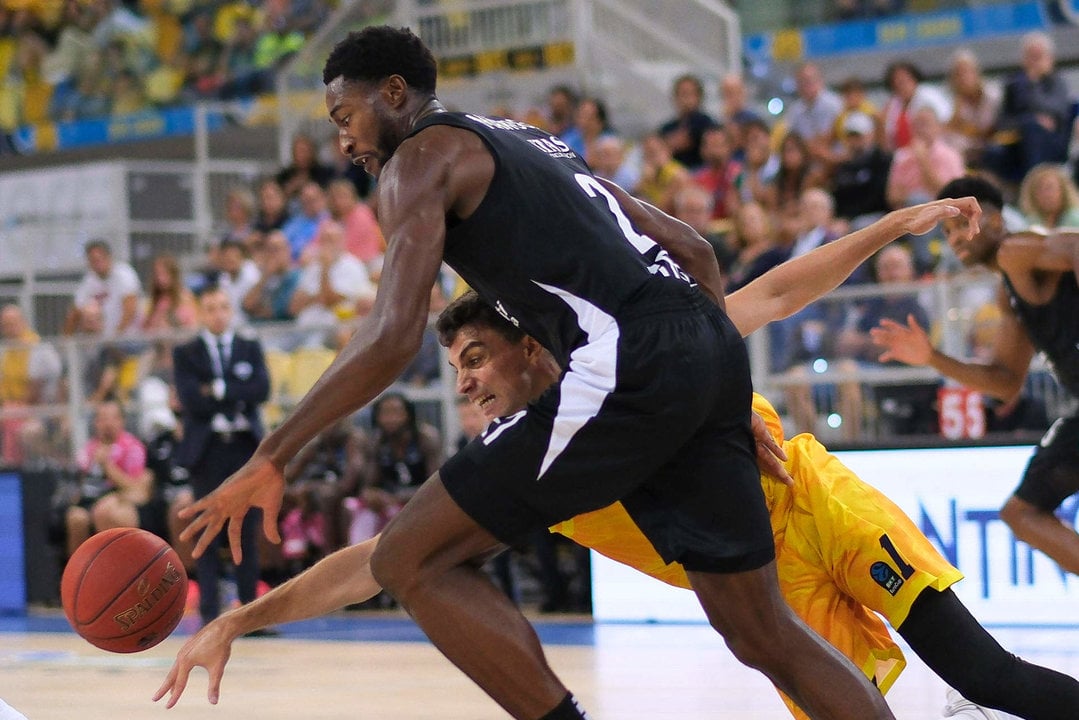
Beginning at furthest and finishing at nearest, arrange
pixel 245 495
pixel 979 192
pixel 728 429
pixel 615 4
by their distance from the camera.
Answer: pixel 615 4 < pixel 979 192 < pixel 728 429 < pixel 245 495

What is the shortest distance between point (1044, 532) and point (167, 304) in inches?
337

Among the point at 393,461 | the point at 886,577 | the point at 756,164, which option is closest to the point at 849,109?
the point at 756,164

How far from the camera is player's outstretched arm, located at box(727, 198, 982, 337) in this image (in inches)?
165

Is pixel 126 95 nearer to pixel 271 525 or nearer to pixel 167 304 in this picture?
pixel 167 304

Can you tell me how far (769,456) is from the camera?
13.3ft

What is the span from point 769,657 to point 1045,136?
9038mm

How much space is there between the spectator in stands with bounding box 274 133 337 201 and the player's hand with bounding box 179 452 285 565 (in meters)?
12.8

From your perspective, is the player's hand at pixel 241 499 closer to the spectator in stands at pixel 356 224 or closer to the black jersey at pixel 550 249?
the black jersey at pixel 550 249

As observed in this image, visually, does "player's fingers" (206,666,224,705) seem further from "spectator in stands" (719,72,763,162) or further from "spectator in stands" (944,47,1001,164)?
"spectator in stands" (719,72,763,162)

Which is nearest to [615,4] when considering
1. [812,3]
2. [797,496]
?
[812,3]

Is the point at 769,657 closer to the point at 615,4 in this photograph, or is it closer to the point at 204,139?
the point at 615,4

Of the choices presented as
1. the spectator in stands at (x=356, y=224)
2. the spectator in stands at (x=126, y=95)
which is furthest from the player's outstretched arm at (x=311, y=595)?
the spectator in stands at (x=126, y=95)

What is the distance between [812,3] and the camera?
17594 millimetres

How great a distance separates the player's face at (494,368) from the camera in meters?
4.13
